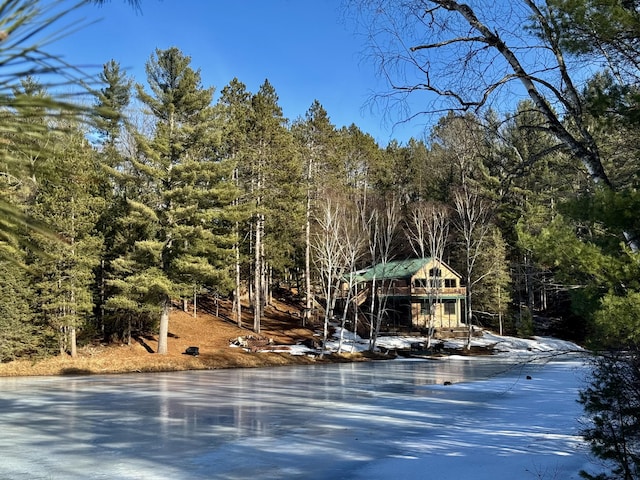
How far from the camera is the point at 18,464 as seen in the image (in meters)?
6.34

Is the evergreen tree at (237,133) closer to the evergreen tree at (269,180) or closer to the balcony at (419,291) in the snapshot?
the evergreen tree at (269,180)

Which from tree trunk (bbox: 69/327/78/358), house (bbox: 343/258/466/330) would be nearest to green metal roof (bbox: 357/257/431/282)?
house (bbox: 343/258/466/330)

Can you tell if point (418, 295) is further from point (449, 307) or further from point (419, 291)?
point (449, 307)

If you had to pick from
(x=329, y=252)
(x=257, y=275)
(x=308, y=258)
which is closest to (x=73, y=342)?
(x=257, y=275)

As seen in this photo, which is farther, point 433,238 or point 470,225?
point 433,238

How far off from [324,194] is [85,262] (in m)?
17.4

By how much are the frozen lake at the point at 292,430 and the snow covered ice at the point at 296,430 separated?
0.03 m

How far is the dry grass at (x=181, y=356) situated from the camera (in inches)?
801

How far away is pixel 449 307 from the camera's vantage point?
116 ft

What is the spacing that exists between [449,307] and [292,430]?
28.7 metres

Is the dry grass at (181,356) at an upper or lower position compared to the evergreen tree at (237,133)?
lower

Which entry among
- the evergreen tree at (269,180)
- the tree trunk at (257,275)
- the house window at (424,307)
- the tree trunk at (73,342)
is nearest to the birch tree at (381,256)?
the house window at (424,307)

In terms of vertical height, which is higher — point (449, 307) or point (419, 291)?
point (419, 291)

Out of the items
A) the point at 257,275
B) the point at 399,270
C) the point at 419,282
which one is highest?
the point at 399,270
